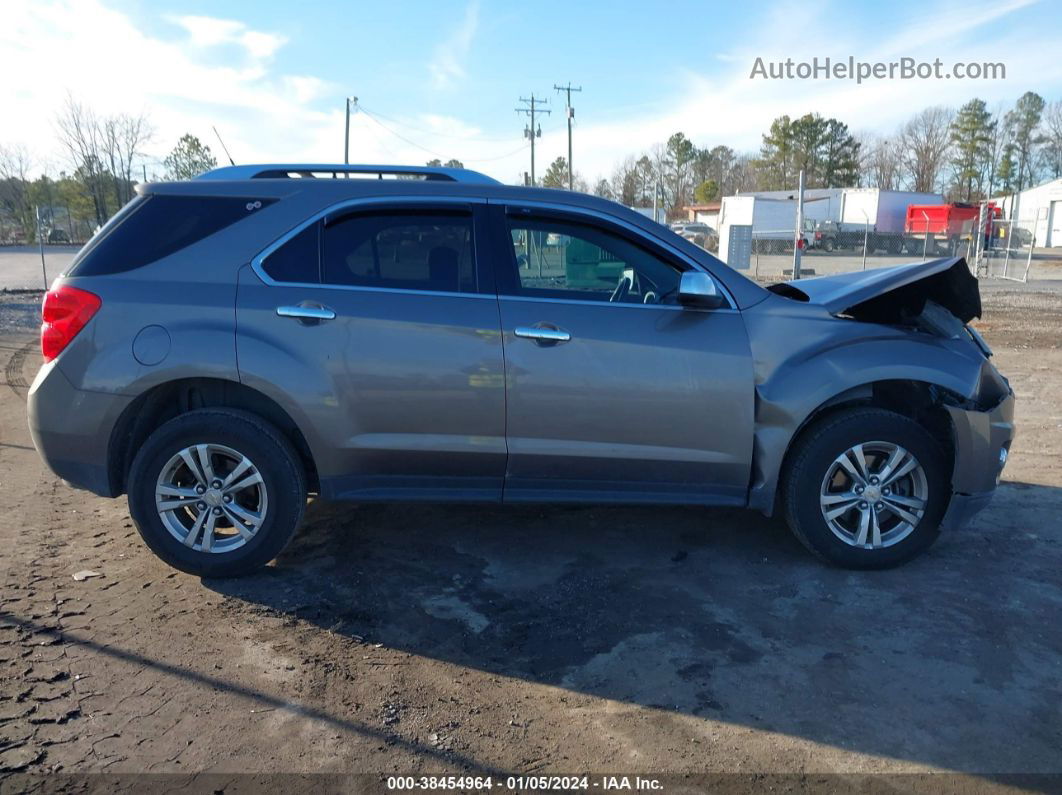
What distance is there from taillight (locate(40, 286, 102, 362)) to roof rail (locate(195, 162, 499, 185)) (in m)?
0.88

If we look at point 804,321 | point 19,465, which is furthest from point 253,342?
point 19,465

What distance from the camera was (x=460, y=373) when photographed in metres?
4.06

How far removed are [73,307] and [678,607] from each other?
3288mm

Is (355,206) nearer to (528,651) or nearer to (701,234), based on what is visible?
(528,651)

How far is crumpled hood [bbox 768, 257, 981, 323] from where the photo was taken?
169 inches

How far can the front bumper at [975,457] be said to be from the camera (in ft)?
14.0

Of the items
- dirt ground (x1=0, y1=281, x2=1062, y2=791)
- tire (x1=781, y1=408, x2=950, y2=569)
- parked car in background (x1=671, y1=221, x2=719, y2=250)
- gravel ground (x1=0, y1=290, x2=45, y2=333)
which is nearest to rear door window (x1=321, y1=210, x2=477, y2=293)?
dirt ground (x1=0, y1=281, x2=1062, y2=791)

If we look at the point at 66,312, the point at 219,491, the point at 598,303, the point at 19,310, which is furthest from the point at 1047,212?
the point at 66,312

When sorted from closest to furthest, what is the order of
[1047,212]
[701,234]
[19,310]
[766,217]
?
1. [19,310]
2. [766,217]
3. [701,234]
4. [1047,212]

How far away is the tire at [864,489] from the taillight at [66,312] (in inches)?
142

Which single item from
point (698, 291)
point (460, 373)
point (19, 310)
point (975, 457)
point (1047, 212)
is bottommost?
point (19, 310)

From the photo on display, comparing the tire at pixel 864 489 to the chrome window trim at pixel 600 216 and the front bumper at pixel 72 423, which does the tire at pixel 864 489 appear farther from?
the front bumper at pixel 72 423

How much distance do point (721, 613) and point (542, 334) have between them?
5.23 ft

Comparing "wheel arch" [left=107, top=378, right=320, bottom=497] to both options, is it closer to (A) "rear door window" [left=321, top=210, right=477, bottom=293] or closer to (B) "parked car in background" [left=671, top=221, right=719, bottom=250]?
(A) "rear door window" [left=321, top=210, right=477, bottom=293]
